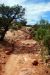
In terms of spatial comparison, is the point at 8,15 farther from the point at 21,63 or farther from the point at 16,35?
the point at 21,63

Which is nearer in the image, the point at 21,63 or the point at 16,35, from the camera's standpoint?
the point at 21,63

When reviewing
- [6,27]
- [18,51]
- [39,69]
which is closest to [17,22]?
[6,27]

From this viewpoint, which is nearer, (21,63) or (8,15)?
(21,63)

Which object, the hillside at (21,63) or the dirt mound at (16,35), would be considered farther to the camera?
the dirt mound at (16,35)

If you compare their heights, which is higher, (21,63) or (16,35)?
(21,63)

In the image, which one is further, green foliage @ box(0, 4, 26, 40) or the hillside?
green foliage @ box(0, 4, 26, 40)

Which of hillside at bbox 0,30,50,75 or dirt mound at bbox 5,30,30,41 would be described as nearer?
hillside at bbox 0,30,50,75

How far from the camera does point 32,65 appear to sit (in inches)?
933

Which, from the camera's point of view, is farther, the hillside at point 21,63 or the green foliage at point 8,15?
the green foliage at point 8,15

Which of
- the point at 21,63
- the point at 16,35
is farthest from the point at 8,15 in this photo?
the point at 21,63

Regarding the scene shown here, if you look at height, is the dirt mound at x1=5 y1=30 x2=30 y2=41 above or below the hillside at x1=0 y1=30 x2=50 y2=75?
below

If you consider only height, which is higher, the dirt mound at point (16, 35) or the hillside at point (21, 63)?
the hillside at point (21, 63)

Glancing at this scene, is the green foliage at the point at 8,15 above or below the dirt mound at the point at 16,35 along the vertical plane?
above

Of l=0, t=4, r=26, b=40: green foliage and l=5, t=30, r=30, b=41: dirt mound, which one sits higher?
l=0, t=4, r=26, b=40: green foliage
